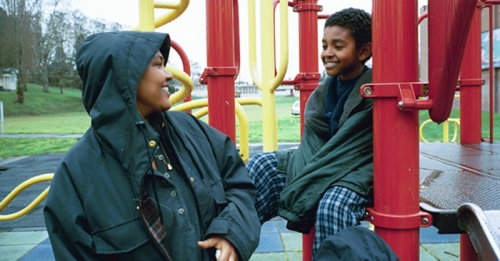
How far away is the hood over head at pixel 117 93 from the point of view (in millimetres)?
1245

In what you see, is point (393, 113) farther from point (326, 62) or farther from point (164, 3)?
point (164, 3)

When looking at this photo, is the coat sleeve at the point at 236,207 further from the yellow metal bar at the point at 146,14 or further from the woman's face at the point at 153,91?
the yellow metal bar at the point at 146,14

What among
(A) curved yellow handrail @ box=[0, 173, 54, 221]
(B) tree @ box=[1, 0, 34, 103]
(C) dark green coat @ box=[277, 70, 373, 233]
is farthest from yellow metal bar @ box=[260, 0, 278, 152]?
(B) tree @ box=[1, 0, 34, 103]

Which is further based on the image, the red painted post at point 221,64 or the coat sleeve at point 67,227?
the red painted post at point 221,64

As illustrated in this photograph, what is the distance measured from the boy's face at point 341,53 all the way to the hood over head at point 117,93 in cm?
79

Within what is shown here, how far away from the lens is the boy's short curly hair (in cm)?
179

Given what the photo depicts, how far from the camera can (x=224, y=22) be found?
6.25 ft

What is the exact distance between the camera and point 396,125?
1.27m

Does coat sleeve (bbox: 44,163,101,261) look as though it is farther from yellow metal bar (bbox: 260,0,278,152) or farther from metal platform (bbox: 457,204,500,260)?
yellow metal bar (bbox: 260,0,278,152)

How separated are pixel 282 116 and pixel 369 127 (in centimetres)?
2010

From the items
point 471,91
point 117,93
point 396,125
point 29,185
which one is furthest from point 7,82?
point 396,125

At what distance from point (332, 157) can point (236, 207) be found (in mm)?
371

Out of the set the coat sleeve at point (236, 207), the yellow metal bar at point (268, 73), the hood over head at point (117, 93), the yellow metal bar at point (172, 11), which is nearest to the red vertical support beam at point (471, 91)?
the yellow metal bar at point (268, 73)

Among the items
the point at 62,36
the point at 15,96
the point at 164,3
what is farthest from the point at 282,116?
the point at 164,3
